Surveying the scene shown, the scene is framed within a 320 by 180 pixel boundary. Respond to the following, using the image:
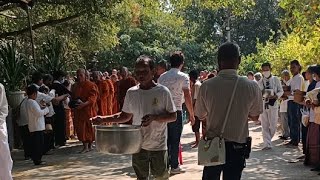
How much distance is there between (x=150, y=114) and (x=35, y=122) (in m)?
5.75

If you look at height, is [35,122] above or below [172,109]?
below

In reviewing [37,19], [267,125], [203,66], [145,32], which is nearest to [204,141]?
[267,125]

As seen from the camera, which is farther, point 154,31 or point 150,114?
point 154,31

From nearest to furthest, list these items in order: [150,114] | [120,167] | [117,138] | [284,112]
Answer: [117,138], [150,114], [120,167], [284,112]

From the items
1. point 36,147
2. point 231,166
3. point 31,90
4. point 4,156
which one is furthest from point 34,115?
point 231,166

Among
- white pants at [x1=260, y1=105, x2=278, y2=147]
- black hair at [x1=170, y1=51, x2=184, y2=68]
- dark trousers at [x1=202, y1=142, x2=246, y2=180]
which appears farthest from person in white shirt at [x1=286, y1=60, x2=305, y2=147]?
dark trousers at [x1=202, y1=142, x2=246, y2=180]

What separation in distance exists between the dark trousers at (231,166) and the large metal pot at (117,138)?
803 millimetres

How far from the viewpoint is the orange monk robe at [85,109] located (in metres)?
12.2

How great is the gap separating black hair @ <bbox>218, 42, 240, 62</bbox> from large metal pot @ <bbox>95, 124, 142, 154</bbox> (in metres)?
1.11

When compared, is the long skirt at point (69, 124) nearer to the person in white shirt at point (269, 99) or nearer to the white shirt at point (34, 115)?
the white shirt at point (34, 115)

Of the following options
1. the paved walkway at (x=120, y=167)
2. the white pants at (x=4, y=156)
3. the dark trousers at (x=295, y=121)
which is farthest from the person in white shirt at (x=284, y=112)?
the white pants at (x=4, y=156)

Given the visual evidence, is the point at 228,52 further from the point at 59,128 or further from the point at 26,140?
the point at 59,128

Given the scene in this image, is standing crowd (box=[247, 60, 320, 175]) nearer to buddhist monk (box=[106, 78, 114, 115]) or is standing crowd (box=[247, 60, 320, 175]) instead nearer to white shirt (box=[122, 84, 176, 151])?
buddhist monk (box=[106, 78, 114, 115])

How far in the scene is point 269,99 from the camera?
1148 centimetres
